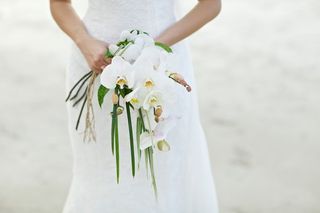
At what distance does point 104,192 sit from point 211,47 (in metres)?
3.11

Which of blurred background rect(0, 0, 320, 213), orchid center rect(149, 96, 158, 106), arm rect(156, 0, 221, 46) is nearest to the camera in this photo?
orchid center rect(149, 96, 158, 106)

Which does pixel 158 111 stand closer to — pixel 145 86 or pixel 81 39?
pixel 145 86

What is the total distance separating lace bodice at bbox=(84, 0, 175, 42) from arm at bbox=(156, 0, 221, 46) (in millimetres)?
60

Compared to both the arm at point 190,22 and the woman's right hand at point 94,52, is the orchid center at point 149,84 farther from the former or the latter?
the arm at point 190,22

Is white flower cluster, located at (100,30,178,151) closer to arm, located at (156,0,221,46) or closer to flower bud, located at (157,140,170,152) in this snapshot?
flower bud, located at (157,140,170,152)

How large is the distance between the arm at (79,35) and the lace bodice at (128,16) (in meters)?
0.06

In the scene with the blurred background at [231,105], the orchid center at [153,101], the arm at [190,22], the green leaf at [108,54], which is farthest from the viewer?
the blurred background at [231,105]

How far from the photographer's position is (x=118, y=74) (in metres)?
1.82

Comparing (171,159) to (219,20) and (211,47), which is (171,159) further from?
(219,20)

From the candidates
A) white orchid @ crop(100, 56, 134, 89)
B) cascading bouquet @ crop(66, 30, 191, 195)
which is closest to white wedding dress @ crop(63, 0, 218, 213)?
cascading bouquet @ crop(66, 30, 191, 195)

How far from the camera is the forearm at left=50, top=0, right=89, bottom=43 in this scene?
227cm

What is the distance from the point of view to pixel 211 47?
212 inches

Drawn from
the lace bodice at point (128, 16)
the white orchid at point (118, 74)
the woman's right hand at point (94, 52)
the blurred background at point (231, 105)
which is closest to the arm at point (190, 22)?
the lace bodice at point (128, 16)

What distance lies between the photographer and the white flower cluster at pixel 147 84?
5.89 ft
